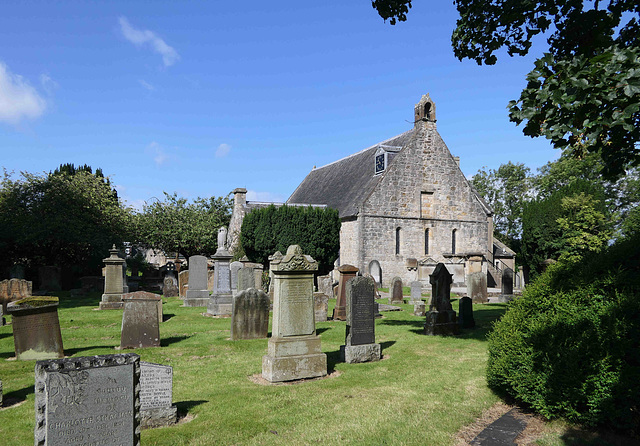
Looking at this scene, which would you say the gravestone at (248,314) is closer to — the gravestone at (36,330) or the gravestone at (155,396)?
the gravestone at (36,330)

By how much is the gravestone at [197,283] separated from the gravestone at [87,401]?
1447 centimetres

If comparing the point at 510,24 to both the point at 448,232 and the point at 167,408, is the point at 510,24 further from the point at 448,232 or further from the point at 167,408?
the point at 448,232

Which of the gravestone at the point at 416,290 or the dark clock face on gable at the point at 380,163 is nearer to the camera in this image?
the gravestone at the point at 416,290

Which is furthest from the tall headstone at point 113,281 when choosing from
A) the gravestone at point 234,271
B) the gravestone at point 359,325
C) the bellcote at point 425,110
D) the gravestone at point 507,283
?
the bellcote at point 425,110

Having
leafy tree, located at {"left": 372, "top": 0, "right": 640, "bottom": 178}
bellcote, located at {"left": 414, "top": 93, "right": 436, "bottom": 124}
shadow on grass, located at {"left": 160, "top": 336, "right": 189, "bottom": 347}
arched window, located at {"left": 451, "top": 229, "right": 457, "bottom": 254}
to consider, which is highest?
bellcote, located at {"left": 414, "top": 93, "right": 436, "bottom": 124}

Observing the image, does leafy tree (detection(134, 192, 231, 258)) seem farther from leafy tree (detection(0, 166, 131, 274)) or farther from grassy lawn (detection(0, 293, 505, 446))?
grassy lawn (detection(0, 293, 505, 446))

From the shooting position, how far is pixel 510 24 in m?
9.27

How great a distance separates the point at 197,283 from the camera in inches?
732

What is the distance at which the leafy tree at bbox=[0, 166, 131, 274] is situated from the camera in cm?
2483

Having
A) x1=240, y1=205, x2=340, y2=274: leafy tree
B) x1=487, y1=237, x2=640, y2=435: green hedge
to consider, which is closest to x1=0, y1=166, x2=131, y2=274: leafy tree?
x1=240, y1=205, x2=340, y2=274: leafy tree

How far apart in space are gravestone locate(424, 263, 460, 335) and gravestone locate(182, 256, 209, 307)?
10108 millimetres

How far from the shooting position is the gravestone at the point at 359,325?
8.97 metres

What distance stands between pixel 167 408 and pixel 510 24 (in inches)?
380

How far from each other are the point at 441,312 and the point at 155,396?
27.2ft
